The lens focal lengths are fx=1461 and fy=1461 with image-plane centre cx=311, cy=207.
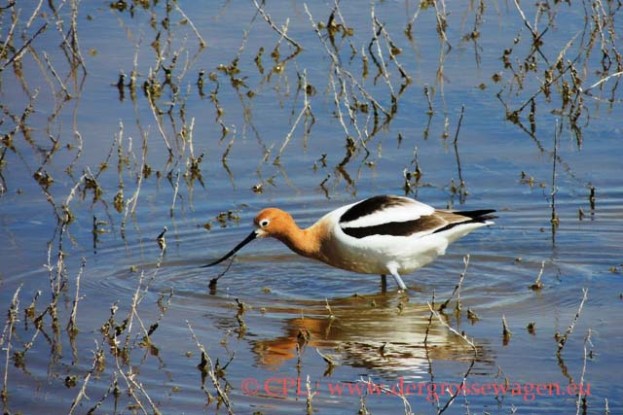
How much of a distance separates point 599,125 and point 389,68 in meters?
2.28

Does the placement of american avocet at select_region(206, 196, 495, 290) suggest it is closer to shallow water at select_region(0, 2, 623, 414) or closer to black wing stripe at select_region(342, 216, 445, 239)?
black wing stripe at select_region(342, 216, 445, 239)

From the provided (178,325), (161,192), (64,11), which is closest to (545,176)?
(161,192)

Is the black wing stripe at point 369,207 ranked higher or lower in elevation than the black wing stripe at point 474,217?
higher

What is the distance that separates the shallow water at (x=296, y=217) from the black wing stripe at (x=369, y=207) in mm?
506

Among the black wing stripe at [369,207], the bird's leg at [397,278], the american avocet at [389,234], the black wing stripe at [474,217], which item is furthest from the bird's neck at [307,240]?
the black wing stripe at [474,217]

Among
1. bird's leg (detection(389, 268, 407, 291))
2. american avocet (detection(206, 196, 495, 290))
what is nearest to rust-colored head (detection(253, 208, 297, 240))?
american avocet (detection(206, 196, 495, 290))

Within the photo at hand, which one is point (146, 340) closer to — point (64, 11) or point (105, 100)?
point (105, 100)

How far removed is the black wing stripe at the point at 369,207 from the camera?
8922 millimetres

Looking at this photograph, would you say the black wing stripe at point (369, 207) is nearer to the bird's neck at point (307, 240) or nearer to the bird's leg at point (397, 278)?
the bird's neck at point (307, 240)

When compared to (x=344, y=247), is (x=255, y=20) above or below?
above

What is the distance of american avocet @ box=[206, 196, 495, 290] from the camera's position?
8914 mm

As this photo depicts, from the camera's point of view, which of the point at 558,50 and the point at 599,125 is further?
the point at 558,50

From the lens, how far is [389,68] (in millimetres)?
13172

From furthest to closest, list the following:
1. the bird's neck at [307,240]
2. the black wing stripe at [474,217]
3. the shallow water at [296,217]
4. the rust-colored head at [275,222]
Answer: the rust-colored head at [275,222] < the bird's neck at [307,240] < the black wing stripe at [474,217] < the shallow water at [296,217]
